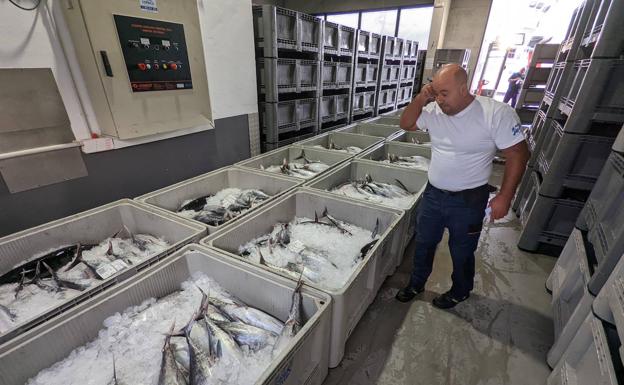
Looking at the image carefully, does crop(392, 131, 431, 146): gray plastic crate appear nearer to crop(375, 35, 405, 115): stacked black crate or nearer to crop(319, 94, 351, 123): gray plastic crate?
crop(319, 94, 351, 123): gray plastic crate

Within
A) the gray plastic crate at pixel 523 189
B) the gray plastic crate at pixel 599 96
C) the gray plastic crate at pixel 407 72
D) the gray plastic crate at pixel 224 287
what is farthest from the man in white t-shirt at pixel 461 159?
the gray plastic crate at pixel 407 72

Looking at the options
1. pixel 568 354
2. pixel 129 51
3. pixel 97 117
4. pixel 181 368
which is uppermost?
pixel 129 51

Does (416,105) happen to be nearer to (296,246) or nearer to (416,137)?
(296,246)

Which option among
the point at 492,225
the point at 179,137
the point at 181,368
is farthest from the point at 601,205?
the point at 179,137

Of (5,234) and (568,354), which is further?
(5,234)

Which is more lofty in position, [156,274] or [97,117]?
[97,117]

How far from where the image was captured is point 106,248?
1615 mm

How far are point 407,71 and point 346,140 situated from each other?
3.83 metres

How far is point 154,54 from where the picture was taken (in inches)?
68.2

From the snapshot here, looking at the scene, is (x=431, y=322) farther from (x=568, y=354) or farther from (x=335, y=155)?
(x=335, y=155)

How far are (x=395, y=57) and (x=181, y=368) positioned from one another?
581cm

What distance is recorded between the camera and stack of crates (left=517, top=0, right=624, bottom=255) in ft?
6.02

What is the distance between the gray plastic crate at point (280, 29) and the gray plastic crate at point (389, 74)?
2328 mm

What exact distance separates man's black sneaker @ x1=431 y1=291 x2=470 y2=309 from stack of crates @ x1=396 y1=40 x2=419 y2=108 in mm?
5180
